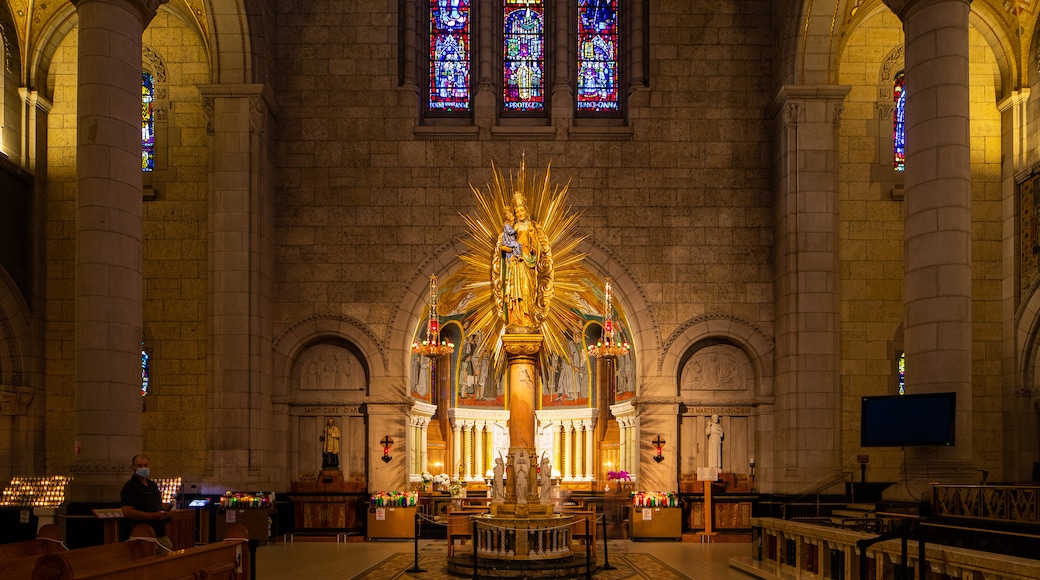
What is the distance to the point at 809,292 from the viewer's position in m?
21.6

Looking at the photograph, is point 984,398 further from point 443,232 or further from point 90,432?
point 90,432

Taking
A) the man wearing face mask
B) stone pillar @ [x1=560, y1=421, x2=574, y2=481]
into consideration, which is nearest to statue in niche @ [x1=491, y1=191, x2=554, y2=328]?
the man wearing face mask

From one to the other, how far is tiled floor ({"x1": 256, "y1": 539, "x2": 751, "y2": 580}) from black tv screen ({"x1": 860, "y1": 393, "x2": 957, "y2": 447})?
3013 mm

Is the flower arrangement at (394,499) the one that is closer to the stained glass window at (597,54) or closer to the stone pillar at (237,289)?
the stone pillar at (237,289)

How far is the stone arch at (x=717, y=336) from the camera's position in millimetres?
22875

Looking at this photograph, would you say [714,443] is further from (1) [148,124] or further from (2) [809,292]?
(1) [148,124]

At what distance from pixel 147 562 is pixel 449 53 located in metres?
17.9

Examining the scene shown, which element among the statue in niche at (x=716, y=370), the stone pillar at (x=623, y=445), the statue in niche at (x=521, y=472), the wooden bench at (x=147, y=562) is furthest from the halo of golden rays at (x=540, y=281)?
the wooden bench at (x=147, y=562)

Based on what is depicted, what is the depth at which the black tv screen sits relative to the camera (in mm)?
13047

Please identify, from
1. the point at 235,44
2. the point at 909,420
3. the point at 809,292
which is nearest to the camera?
the point at 909,420

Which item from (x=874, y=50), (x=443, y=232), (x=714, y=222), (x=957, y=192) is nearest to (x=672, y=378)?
(x=714, y=222)

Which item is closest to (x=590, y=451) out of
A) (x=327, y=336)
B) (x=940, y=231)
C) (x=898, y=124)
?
(x=327, y=336)

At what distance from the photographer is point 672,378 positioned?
75.1ft

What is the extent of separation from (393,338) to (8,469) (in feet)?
26.4
